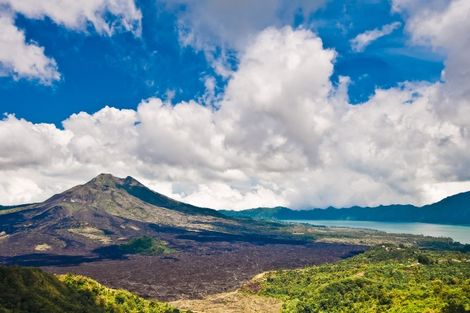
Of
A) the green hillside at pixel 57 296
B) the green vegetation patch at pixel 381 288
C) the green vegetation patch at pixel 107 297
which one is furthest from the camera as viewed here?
the green vegetation patch at pixel 107 297

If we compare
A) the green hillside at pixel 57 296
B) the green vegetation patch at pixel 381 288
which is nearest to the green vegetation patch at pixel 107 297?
the green hillside at pixel 57 296

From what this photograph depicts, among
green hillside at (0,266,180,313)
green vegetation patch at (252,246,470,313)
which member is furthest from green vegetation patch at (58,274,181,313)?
green vegetation patch at (252,246,470,313)

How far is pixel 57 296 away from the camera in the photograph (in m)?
65.7

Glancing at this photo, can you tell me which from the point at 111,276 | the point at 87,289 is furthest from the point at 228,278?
the point at 87,289

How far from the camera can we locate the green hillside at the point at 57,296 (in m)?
57.7

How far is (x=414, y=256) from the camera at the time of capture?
152 meters

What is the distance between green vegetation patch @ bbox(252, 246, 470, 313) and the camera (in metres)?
70.2

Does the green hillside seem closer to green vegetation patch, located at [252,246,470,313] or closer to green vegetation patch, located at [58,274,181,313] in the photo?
green vegetation patch, located at [58,274,181,313]

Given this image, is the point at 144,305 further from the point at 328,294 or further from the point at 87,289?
the point at 328,294

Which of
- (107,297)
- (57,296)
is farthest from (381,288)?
(57,296)

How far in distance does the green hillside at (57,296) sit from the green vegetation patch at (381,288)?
1403 inches

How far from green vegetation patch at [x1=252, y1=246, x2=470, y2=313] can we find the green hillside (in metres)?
35.6

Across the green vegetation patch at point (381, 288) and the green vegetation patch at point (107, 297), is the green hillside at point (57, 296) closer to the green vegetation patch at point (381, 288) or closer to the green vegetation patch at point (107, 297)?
the green vegetation patch at point (107, 297)

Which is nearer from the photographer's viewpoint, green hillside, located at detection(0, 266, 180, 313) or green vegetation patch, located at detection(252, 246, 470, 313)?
green hillside, located at detection(0, 266, 180, 313)
